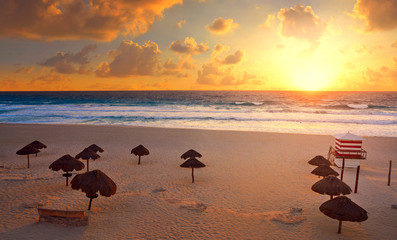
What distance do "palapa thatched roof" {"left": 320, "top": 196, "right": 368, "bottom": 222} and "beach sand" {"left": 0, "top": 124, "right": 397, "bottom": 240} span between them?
1127 mm

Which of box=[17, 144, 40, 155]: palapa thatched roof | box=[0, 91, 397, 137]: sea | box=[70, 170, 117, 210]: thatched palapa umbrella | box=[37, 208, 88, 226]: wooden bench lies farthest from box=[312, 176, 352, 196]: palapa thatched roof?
box=[0, 91, 397, 137]: sea

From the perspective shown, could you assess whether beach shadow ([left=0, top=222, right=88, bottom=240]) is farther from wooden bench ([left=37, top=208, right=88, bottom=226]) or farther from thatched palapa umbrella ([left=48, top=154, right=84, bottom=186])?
thatched palapa umbrella ([left=48, top=154, right=84, bottom=186])

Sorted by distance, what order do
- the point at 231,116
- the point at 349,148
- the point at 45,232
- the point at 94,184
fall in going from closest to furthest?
the point at 45,232
the point at 94,184
the point at 349,148
the point at 231,116

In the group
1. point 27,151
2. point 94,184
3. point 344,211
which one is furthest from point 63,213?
point 344,211

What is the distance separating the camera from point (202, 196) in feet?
37.7

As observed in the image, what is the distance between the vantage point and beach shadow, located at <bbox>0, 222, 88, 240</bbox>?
7899mm

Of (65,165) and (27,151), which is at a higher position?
(65,165)

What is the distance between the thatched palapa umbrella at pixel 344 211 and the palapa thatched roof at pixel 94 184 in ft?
24.9

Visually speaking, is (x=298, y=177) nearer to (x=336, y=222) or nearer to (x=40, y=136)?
(x=336, y=222)

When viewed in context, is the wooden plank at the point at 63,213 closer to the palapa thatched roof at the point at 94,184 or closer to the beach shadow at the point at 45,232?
the beach shadow at the point at 45,232

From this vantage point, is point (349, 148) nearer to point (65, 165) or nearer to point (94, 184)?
point (94, 184)

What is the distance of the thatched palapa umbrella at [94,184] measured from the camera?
897 centimetres

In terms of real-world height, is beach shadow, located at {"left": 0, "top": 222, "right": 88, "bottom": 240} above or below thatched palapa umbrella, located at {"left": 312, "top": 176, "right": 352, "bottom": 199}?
below

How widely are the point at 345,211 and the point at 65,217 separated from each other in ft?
30.4
